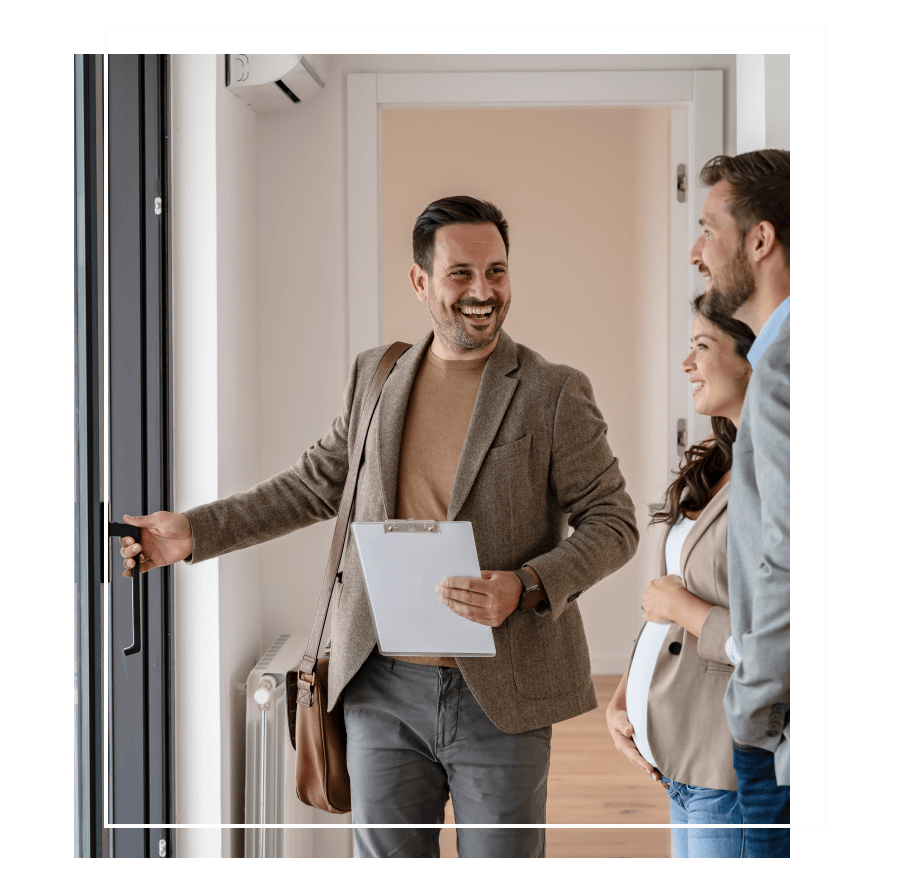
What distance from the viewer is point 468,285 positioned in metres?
1.13

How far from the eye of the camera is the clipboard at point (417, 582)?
1058 mm

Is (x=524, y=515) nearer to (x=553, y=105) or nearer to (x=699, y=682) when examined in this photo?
(x=699, y=682)

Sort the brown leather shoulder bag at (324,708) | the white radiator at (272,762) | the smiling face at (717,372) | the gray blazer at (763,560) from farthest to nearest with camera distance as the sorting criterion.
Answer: the white radiator at (272,762) → the brown leather shoulder bag at (324,708) → the smiling face at (717,372) → the gray blazer at (763,560)

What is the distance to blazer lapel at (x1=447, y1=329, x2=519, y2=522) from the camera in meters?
1.11

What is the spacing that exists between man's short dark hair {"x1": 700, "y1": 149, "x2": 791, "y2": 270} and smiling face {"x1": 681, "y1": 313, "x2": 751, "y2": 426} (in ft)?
0.44

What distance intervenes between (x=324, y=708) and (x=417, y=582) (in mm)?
286

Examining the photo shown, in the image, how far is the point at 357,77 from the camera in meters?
1.26

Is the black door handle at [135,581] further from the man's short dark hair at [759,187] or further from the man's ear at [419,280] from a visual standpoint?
the man's short dark hair at [759,187]

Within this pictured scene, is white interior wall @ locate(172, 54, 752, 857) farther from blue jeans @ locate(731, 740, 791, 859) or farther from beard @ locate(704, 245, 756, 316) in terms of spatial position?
blue jeans @ locate(731, 740, 791, 859)

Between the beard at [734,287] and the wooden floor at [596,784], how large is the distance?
60cm

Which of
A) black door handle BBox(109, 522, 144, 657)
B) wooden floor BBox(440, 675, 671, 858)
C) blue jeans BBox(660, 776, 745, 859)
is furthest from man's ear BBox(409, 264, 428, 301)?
blue jeans BBox(660, 776, 745, 859)

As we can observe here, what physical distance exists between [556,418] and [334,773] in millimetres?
644

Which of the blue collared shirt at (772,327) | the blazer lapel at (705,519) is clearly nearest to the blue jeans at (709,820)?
the blazer lapel at (705,519)
